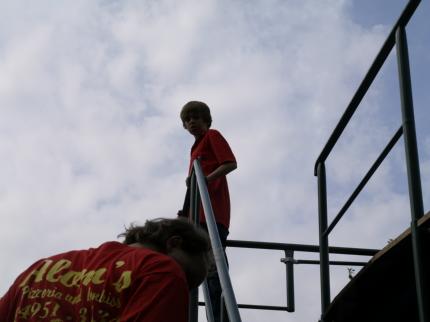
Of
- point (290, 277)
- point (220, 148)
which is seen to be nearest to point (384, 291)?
point (220, 148)

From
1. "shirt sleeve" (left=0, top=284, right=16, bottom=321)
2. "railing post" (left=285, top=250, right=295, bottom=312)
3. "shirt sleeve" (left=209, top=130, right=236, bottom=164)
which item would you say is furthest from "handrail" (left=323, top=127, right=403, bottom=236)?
"shirt sleeve" (left=0, top=284, right=16, bottom=321)

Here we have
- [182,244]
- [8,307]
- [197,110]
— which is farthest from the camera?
[197,110]

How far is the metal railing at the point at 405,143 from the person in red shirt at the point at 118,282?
75 centimetres

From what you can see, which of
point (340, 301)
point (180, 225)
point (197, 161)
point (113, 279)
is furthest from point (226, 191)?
point (113, 279)

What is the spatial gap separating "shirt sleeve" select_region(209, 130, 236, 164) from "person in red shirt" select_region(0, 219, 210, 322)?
2134mm

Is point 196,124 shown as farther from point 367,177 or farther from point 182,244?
point 182,244

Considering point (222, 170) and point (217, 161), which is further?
point (217, 161)

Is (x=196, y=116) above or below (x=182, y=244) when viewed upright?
above

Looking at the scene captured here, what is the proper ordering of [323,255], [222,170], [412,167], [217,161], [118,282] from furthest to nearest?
[217,161] < [222,170] < [323,255] < [412,167] < [118,282]

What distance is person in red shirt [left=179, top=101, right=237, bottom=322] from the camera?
4027mm

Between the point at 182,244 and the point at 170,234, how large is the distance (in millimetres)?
41

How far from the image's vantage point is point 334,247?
4.79 meters

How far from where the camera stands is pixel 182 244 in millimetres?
1933

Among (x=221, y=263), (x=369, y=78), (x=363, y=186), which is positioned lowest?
(x=221, y=263)
